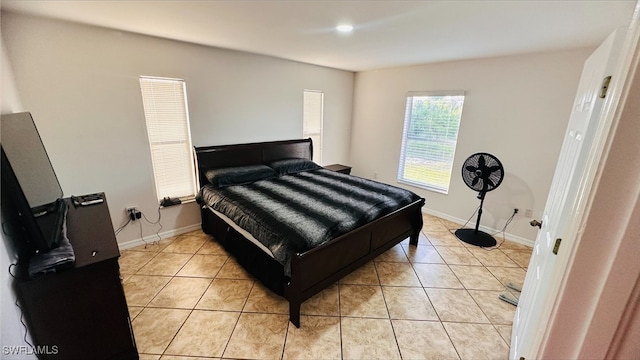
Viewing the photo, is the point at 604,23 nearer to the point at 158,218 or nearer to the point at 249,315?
the point at 249,315

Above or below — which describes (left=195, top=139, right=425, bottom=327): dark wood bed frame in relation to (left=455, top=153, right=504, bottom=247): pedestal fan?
below

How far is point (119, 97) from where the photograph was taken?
259 centimetres

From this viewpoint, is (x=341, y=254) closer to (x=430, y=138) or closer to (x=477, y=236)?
(x=477, y=236)

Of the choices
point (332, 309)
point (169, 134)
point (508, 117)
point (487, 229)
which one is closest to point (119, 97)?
point (169, 134)

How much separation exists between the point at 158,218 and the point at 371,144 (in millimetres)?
3627

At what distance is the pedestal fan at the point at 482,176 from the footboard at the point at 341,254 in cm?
80

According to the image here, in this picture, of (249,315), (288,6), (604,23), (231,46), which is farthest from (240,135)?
(604,23)

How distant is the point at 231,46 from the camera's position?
301 cm

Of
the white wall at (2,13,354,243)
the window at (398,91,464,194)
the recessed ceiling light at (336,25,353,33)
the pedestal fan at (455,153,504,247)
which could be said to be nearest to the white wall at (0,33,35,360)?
the white wall at (2,13,354,243)

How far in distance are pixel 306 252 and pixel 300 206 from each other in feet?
2.14

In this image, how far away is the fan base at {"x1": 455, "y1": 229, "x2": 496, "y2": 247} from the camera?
320 cm

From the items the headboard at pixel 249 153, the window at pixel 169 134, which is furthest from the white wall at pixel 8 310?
the headboard at pixel 249 153

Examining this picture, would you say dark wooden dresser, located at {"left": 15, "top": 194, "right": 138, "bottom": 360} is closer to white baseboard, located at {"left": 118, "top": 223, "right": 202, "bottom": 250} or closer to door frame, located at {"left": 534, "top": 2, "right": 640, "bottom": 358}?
white baseboard, located at {"left": 118, "top": 223, "right": 202, "bottom": 250}

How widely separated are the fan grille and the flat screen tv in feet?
12.5
